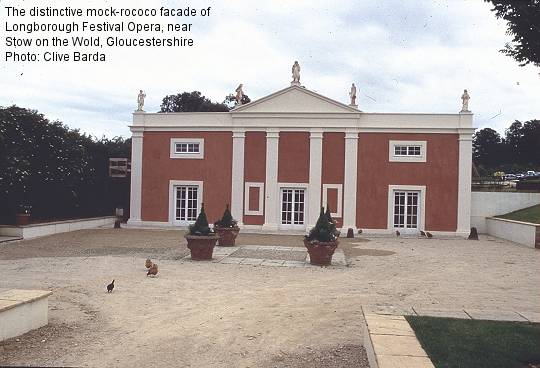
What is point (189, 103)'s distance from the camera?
158 ft

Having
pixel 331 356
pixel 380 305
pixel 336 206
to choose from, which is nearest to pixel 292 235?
pixel 336 206

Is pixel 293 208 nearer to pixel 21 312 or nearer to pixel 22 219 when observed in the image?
pixel 22 219

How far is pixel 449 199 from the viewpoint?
21.2m

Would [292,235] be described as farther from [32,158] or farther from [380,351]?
[380,351]

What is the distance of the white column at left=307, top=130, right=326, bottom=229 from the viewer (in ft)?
71.0

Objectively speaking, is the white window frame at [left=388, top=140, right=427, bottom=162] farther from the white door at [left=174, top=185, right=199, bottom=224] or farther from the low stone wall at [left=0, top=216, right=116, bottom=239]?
the low stone wall at [left=0, top=216, right=116, bottom=239]

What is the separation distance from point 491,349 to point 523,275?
23.0ft

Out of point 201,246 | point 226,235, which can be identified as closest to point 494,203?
point 226,235

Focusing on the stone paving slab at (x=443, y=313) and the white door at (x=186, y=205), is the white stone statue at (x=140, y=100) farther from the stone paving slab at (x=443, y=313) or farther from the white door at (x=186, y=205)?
the stone paving slab at (x=443, y=313)

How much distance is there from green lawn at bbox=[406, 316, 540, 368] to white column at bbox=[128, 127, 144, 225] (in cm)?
1873

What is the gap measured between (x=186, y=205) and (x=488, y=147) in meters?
57.8

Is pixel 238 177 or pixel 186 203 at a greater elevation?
pixel 238 177

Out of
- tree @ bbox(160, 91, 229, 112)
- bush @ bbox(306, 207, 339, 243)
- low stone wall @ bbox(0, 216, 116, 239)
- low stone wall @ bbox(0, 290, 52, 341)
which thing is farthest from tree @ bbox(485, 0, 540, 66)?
tree @ bbox(160, 91, 229, 112)

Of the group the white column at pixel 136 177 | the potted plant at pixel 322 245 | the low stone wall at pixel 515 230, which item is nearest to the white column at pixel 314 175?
the low stone wall at pixel 515 230
